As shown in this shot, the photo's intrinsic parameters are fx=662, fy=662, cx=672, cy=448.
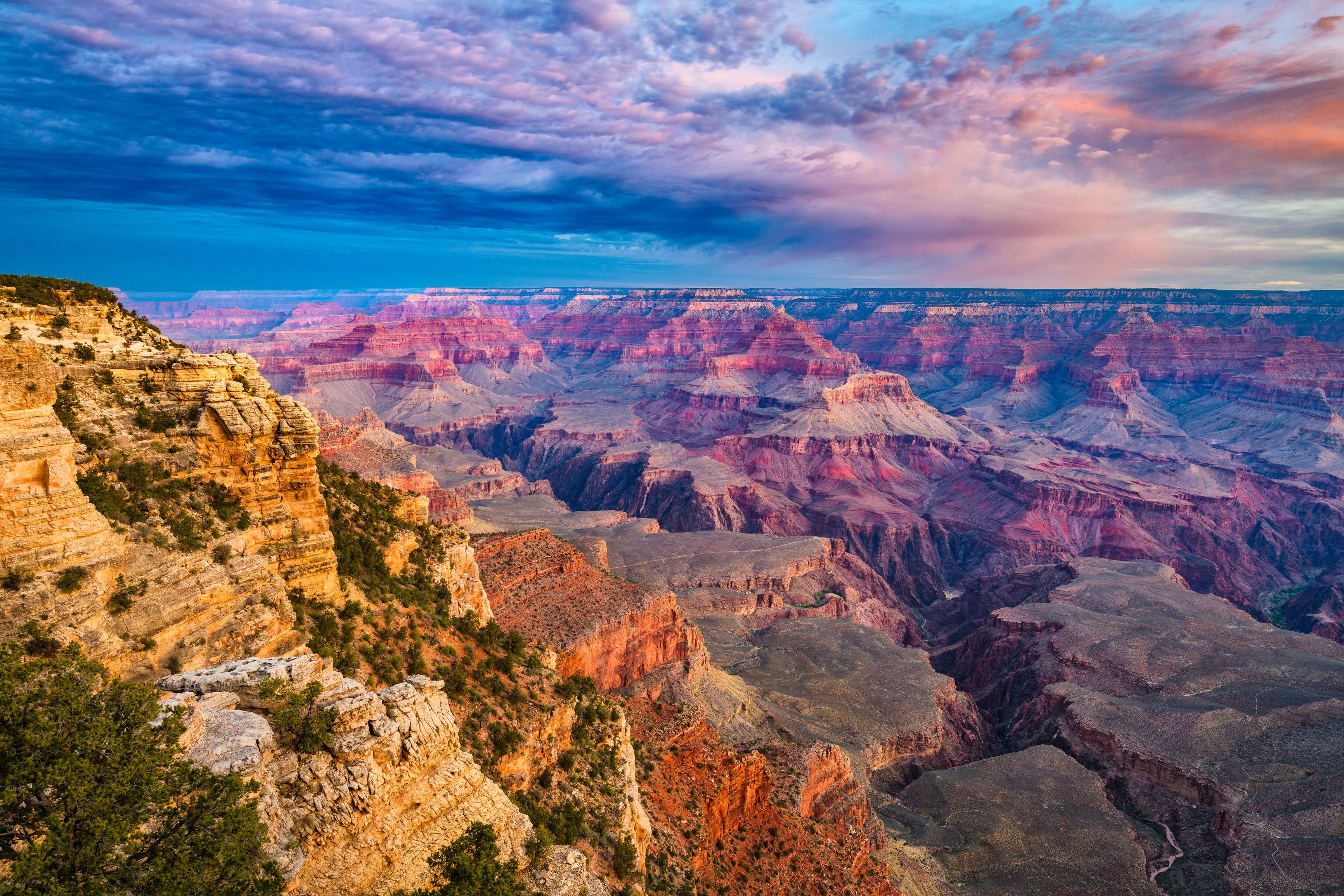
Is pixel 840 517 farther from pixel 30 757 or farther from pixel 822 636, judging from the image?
pixel 30 757

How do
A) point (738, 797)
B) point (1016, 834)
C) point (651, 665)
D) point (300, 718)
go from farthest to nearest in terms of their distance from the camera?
1. point (651, 665)
2. point (1016, 834)
3. point (738, 797)
4. point (300, 718)

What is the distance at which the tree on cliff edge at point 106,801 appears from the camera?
32.0ft

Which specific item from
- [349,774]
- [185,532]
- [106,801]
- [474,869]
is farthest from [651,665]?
[106,801]

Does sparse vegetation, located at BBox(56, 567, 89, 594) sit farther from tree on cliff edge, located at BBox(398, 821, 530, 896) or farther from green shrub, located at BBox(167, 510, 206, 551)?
tree on cliff edge, located at BBox(398, 821, 530, 896)

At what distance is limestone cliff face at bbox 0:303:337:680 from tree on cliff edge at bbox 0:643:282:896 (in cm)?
318

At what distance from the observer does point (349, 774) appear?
14141 millimetres

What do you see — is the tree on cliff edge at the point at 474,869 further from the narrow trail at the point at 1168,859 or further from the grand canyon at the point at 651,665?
the narrow trail at the point at 1168,859

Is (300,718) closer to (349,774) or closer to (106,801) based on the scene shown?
(349,774)

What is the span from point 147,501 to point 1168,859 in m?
70.1

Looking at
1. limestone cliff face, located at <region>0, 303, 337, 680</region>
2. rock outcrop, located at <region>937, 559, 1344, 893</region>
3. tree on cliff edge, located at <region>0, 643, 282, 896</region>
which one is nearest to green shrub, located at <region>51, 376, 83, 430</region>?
limestone cliff face, located at <region>0, 303, 337, 680</region>

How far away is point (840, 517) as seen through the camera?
506 ft

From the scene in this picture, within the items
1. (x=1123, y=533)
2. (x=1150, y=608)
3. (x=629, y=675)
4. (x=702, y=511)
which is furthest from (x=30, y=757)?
(x=1123, y=533)

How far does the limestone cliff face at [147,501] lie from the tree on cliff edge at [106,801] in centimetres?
318

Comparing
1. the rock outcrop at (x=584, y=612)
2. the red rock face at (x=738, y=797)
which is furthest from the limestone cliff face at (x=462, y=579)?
the red rock face at (x=738, y=797)
